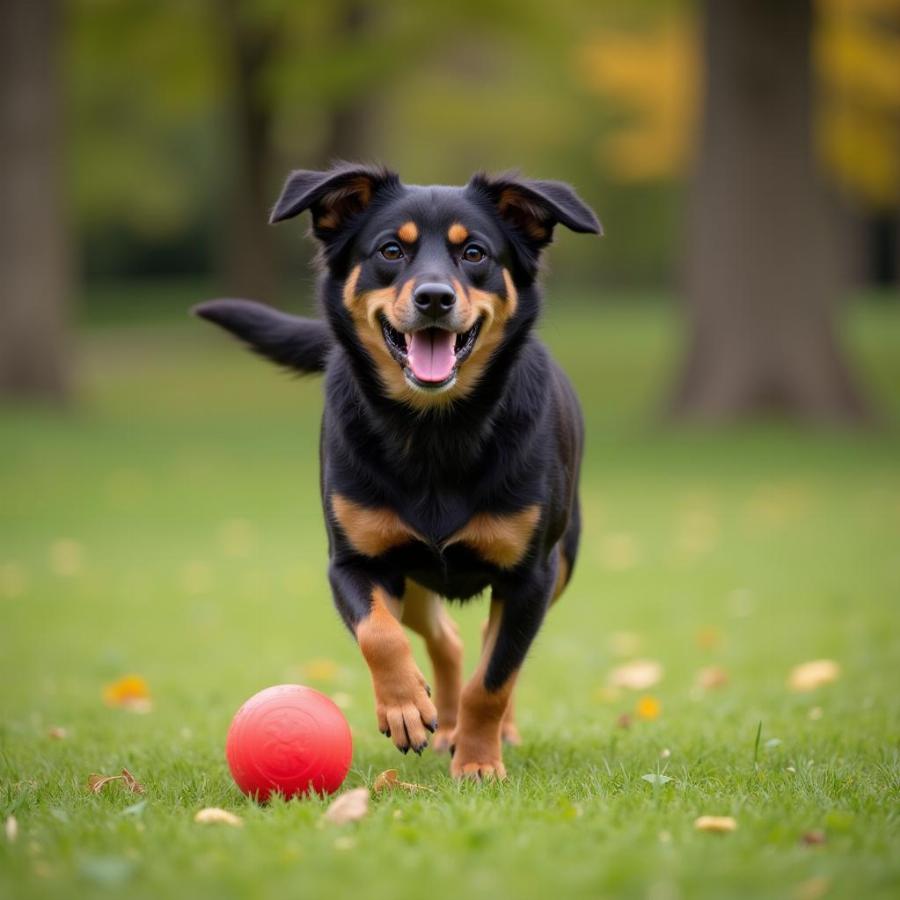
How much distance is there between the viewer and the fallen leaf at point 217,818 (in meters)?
3.96

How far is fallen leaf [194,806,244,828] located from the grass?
0.06 meters

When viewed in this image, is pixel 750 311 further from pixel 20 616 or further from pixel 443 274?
pixel 443 274

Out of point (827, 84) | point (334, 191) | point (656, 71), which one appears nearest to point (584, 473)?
point (334, 191)

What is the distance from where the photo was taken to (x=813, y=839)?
3.68 metres

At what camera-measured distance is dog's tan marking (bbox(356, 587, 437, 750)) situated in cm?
461

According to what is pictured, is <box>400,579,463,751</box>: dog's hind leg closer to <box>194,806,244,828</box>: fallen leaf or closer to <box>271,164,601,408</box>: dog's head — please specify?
<box>271,164,601,408</box>: dog's head

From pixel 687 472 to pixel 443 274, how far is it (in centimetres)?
1134

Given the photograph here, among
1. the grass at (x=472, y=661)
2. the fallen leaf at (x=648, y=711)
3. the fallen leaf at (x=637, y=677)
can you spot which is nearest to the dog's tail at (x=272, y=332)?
the grass at (x=472, y=661)

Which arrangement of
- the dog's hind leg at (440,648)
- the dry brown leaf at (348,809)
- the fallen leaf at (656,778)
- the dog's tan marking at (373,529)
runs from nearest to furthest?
the dry brown leaf at (348,809) → the fallen leaf at (656,778) → the dog's tan marking at (373,529) → the dog's hind leg at (440,648)

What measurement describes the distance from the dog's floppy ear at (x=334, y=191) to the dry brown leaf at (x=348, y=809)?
2.10m

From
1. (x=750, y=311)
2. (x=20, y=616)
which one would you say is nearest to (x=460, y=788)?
(x=20, y=616)

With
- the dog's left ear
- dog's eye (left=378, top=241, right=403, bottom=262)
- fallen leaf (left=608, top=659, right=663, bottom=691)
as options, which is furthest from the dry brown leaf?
fallen leaf (left=608, top=659, right=663, bottom=691)

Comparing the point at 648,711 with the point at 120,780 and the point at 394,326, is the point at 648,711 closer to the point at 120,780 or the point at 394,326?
the point at 394,326

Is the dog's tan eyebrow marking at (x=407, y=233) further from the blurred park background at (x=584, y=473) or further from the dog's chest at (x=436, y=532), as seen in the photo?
the blurred park background at (x=584, y=473)
